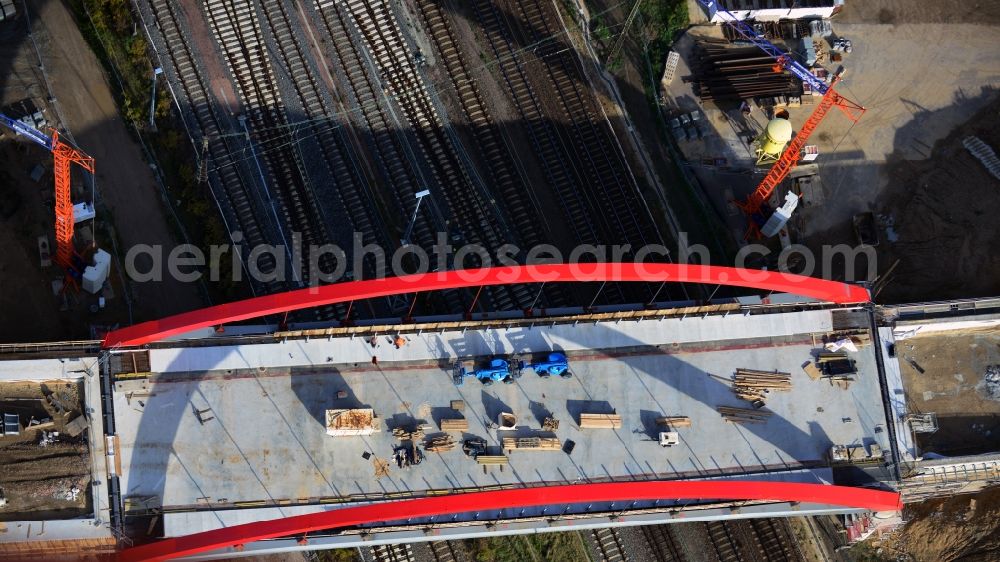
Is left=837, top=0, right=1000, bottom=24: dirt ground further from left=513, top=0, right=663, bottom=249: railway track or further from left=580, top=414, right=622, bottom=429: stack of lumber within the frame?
left=580, top=414, right=622, bottom=429: stack of lumber

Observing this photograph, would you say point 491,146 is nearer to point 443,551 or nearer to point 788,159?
point 788,159

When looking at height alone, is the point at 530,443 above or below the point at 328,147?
below

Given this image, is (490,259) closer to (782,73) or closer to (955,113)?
(782,73)

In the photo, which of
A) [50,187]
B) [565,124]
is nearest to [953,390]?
[565,124]

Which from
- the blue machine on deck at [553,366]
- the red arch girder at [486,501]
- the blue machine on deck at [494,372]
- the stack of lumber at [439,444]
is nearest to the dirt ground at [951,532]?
the red arch girder at [486,501]

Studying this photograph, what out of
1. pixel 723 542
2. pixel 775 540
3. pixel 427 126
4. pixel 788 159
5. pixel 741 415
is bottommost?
pixel 775 540

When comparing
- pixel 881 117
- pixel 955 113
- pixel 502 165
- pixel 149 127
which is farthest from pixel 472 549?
pixel 955 113

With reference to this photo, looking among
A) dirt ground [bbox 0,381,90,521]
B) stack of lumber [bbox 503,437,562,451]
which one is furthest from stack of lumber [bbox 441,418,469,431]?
dirt ground [bbox 0,381,90,521]
